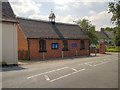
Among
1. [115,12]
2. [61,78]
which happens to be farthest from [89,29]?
[61,78]

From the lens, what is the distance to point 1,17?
1359cm

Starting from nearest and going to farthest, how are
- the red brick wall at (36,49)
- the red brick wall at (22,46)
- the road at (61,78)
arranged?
the road at (61,78)
the red brick wall at (22,46)
the red brick wall at (36,49)

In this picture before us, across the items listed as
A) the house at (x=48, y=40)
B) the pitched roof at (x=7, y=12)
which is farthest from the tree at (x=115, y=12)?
the pitched roof at (x=7, y=12)

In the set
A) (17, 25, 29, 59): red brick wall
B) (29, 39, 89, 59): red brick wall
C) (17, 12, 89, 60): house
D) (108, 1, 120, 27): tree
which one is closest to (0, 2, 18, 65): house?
(17, 12, 89, 60): house

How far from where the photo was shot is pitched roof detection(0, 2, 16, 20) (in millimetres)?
A: 14216

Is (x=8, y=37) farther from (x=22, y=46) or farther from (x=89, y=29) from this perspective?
(x=89, y=29)

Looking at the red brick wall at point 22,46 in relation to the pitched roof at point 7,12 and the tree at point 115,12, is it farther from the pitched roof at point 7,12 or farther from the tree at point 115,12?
the tree at point 115,12

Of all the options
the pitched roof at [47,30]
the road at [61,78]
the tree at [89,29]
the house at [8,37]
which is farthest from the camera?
the tree at [89,29]

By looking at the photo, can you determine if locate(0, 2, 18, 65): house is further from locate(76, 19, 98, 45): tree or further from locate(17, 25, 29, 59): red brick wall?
locate(76, 19, 98, 45): tree

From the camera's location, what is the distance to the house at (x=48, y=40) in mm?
20766

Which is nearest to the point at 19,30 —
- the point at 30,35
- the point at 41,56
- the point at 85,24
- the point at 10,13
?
the point at 30,35

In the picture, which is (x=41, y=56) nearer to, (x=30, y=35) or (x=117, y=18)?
(x=30, y=35)

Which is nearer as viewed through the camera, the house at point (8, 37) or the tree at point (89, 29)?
the house at point (8, 37)

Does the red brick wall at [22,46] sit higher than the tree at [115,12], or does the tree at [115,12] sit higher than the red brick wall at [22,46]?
the tree at [115,12]
